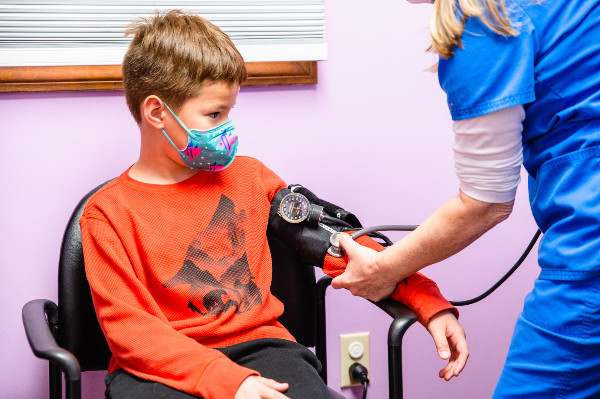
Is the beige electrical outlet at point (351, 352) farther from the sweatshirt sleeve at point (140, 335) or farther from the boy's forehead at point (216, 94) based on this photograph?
the boy's forehead at point (216, 94)

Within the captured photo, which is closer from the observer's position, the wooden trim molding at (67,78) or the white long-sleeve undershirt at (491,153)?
the white long-sleeve undershirt at (491,153)

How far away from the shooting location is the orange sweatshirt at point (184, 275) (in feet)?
3.40

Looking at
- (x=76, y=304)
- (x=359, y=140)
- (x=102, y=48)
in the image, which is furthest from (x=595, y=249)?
(x=102, y=48)

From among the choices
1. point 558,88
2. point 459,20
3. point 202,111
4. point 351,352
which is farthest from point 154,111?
point 351,352

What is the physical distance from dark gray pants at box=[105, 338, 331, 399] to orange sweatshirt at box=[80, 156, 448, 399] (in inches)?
0.8

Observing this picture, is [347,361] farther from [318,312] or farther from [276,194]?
[276,194]

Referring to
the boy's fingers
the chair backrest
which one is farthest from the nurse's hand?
the chair backrest

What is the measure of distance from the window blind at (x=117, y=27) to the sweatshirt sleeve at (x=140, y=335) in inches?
18.2

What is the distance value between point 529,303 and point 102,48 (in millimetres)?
1114

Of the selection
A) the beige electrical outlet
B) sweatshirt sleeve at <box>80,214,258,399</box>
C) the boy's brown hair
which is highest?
the boy's brown hair

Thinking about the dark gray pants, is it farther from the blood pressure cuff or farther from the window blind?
the window blind

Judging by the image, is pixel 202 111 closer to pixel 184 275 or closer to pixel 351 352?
pixel 184 275

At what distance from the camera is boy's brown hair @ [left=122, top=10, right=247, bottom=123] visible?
1197 mm

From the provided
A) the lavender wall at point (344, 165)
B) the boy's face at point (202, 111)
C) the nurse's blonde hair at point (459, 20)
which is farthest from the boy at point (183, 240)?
the nurse's blonde hair at point (459, 20)
